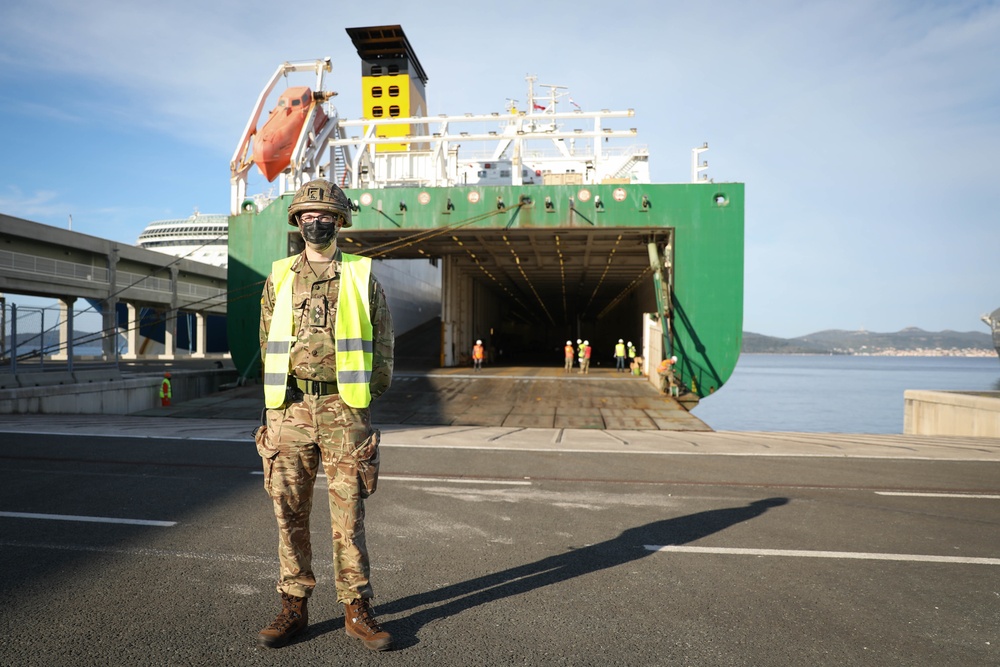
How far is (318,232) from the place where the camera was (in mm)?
3561

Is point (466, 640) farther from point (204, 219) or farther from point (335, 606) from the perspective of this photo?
point (204, 219)

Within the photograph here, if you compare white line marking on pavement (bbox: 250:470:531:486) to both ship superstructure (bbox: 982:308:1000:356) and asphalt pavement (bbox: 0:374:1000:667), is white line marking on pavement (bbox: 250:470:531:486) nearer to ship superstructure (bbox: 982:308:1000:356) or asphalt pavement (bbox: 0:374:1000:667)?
asphalt pavement (bbox: 0:374:1000:667)

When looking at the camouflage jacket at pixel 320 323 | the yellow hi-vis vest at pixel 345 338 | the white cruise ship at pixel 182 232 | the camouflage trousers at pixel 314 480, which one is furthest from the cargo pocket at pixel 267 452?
the white cruise ship at pixel 182 232

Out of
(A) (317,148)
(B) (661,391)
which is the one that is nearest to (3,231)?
(A) (317,148)

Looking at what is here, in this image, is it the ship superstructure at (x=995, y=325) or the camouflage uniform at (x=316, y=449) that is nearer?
the camouflage uniform at (x=316, y=449)

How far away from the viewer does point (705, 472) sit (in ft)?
26.9

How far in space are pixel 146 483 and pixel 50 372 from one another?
39.3ft

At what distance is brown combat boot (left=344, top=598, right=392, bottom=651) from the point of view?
329cm

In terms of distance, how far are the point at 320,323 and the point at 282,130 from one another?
2079 centimetres

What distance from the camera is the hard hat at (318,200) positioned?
11.6ft

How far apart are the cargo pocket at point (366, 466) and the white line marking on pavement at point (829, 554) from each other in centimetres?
250

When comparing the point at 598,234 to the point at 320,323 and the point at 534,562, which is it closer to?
the point at 534,562

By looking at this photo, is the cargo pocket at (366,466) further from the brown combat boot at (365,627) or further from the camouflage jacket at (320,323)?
the brown combat boot at (365,627)

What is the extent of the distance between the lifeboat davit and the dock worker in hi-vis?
66.7 feet
